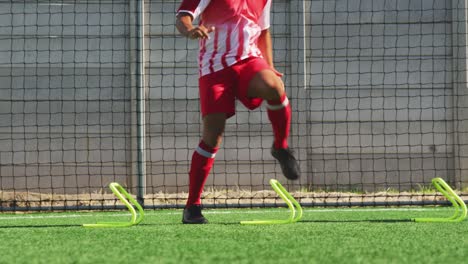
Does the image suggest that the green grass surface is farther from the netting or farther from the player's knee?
the netting

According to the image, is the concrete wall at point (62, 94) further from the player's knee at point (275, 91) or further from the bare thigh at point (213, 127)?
the player's knee at point (275, 91)

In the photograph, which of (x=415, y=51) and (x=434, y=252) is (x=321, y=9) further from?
(x=434, y=252)

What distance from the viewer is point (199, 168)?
196 inches

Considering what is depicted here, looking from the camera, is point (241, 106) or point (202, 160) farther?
point (241, 106)

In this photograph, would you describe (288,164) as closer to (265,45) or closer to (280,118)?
(280,118)

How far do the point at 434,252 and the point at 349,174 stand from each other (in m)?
4.11

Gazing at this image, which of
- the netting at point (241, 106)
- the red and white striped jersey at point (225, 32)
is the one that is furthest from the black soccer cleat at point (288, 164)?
the netting at point (241, 106)

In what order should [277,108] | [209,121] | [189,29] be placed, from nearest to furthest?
1. [189,29]
2. [277,108]
3. [209,121]

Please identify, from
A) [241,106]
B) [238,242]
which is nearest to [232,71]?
[238,242]

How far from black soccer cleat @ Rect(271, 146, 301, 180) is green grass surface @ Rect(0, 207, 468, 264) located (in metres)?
0.28

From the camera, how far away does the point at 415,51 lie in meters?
7.90

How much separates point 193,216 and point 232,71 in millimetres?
870

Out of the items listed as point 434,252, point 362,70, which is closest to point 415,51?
point 362,70

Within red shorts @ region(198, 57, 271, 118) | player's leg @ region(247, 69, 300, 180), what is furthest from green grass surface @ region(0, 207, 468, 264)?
red shorts @ region(198, 57, 271, 118)
